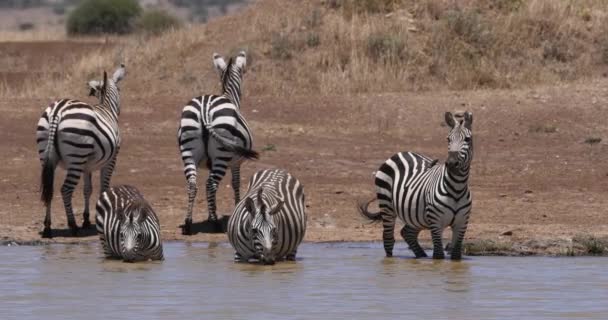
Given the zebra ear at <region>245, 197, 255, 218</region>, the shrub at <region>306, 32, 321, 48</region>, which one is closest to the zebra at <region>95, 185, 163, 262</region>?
the zebra ear at <region>245, 197, 255, 218</region>

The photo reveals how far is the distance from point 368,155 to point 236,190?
4.37 meters

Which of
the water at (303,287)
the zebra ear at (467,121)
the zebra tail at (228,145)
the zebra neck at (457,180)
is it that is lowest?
the water at (303,287)

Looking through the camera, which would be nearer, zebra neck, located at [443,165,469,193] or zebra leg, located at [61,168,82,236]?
zebra neck, located at [443,165,469,193]

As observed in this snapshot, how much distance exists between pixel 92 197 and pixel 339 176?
10.4 ft

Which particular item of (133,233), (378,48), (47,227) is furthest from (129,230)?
(378,48)

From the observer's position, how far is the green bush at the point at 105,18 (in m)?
54.3

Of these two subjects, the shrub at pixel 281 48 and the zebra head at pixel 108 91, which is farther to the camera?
the shrub at pixel 281 48

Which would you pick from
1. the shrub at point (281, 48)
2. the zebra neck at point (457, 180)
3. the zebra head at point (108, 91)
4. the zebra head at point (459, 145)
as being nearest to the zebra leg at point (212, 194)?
the zebra head at point (108, 91)

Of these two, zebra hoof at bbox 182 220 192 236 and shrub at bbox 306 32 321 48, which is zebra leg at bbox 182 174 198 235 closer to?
zebra hoof at bbox 182 220 192 236

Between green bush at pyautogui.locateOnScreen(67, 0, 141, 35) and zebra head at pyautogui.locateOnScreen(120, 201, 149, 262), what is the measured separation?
41.8 metres

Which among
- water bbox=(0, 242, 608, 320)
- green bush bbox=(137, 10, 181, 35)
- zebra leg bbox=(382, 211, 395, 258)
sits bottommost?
water bbox=(0, 242, 608, 320)

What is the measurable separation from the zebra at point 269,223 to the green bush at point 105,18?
41727 millimetres

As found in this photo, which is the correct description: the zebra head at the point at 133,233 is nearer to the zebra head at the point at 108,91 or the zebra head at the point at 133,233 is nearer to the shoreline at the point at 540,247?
the shoreline at the point at 540,247

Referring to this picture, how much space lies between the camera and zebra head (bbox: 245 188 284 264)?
1226 cm
